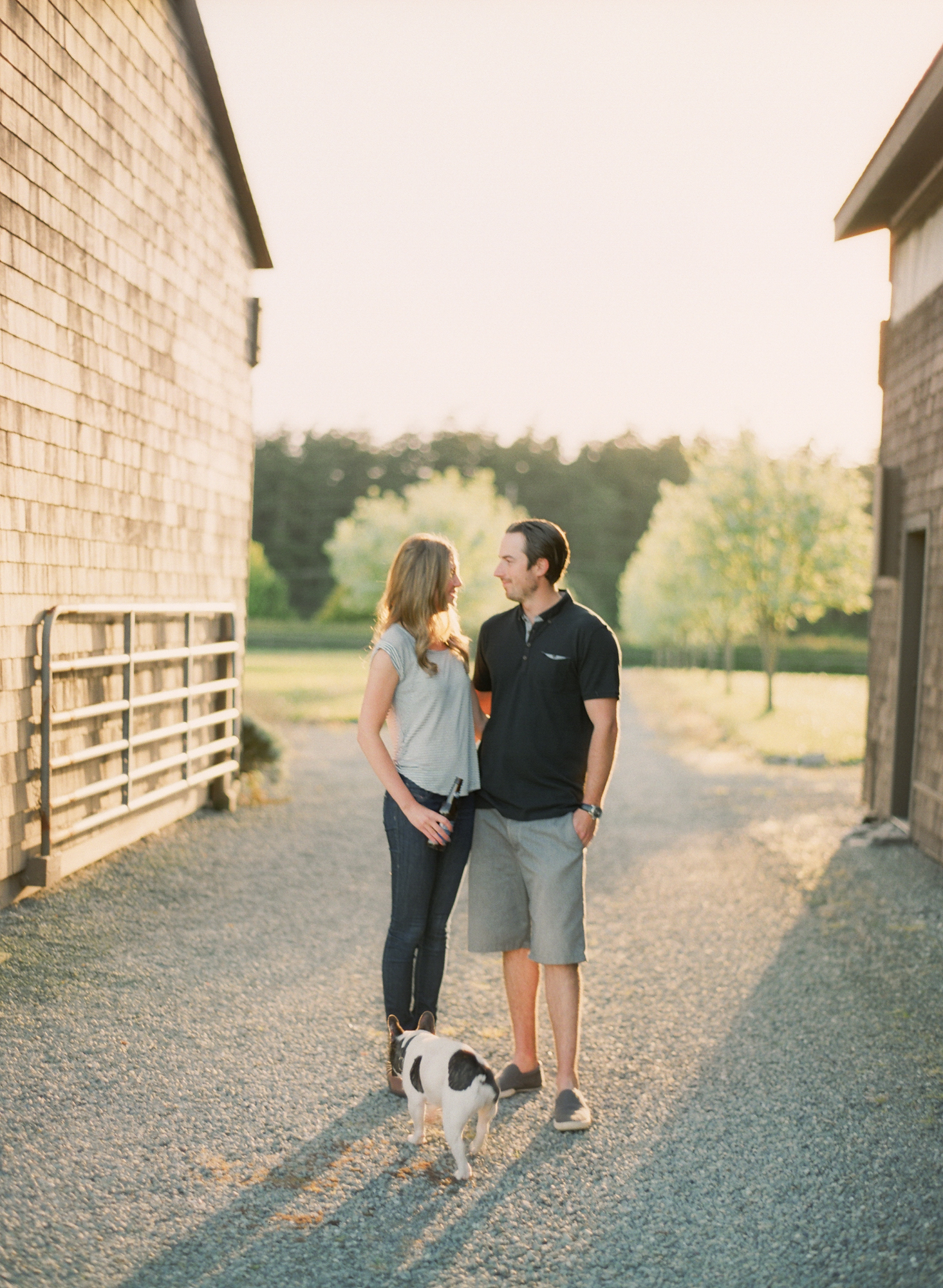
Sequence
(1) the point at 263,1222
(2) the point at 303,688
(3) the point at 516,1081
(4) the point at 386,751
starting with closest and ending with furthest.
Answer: (1) the point at 263,1222 → (4) the point at 386,751 → (3) the point at 516,1081 → (2) the point at 303,688

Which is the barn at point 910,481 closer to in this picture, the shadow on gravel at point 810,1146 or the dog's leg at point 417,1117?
the shadow on gravel at point 810,1146

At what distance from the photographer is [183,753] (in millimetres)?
8320

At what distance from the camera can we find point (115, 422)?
7301 mm

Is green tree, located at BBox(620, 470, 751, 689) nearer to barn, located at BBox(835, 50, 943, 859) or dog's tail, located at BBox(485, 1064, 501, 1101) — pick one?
barn, located at BBox(835, 50, 943, 859)

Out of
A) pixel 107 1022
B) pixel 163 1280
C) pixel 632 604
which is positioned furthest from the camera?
pixel 632 604

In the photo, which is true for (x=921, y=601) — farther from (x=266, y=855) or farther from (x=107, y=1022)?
(x=107, y=1022)

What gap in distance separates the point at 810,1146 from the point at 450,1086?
1213mm

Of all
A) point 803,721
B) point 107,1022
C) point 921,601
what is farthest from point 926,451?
point 803,721

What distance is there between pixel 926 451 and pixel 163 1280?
764 centimetres

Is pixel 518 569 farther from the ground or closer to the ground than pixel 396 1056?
farther from the ground

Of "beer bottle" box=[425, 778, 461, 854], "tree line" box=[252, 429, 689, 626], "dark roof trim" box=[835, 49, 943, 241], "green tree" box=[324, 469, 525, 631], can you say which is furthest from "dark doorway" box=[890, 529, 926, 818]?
"tree line" box=[252, 429, 689, 626]

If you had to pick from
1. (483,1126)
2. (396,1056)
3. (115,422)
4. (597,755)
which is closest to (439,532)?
(115,422)

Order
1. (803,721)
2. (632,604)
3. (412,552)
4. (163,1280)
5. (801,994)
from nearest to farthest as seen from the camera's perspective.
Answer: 1. (163,1280)
2. (412,552)
3. (801,994)
4. (803,721)
5. (632,604)

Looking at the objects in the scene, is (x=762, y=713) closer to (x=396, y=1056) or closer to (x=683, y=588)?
(x=683, y=588)
